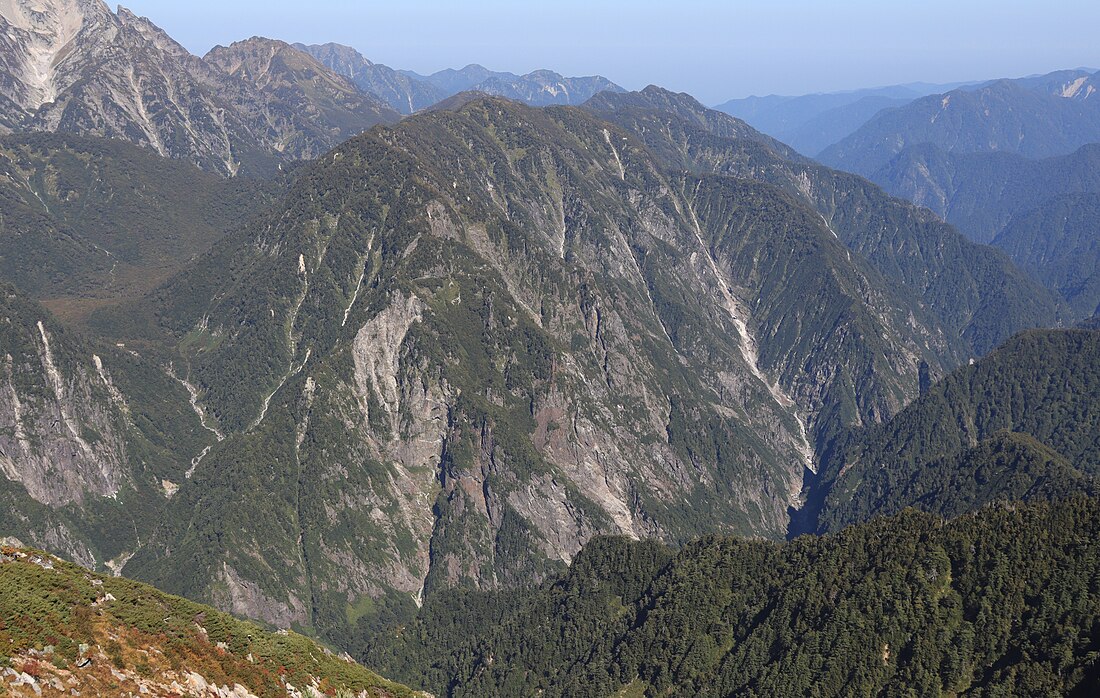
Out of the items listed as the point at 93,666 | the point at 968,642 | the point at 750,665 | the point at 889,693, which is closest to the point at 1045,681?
the point at 968,642

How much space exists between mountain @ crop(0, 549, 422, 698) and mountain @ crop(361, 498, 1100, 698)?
89.8m

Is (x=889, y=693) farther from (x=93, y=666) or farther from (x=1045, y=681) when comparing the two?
(x=93, y=666)

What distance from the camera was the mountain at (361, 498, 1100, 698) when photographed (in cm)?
14875

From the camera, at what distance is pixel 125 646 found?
262 ft

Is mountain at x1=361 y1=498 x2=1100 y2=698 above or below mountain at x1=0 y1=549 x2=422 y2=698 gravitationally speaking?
below

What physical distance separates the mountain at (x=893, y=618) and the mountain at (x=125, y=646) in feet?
294

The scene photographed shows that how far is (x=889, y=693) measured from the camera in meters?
152

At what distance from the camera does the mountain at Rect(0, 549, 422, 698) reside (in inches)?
2778

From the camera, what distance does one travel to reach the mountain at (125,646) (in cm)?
7056

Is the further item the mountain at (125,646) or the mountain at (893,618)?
the mountain at (893,618)

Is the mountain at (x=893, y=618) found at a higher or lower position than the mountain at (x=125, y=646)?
lower

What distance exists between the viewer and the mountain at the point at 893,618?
14875 centimetres

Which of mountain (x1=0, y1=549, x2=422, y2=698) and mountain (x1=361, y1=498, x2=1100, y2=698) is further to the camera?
mountain (x1=361, y1=498, x2=1100, y2=698)

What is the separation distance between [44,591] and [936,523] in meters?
162
